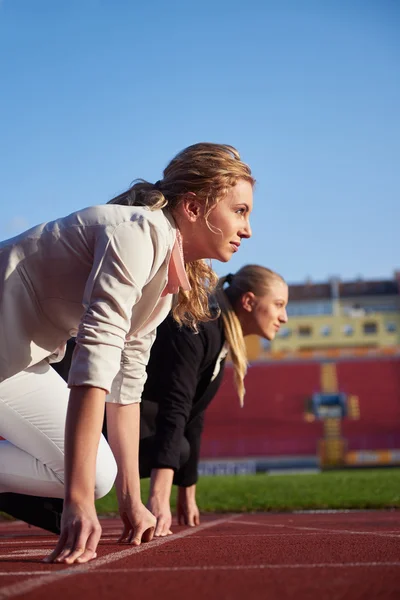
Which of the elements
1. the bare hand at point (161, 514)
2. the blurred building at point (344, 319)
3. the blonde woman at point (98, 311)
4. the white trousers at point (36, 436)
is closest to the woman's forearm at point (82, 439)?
the blonde woman at point (98, 311)

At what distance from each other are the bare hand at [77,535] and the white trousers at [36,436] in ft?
3.07

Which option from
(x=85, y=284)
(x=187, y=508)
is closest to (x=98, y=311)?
(x=85, y=284)

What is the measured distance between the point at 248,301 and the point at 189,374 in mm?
743

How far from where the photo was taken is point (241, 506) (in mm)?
7062

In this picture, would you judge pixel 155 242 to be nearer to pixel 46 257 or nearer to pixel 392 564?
pixel 46 257

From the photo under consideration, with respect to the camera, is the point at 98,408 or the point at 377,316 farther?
the point at 377,316

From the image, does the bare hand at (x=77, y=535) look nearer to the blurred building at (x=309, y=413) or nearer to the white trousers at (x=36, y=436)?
the white trousers at (x=36, y=436)

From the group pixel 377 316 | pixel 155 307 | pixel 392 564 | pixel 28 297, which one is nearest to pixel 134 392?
pixel 155 307

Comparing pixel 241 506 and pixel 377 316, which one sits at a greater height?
pixel 377 316

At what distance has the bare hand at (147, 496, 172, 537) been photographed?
3.45m

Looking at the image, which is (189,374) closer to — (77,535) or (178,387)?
(178,387)

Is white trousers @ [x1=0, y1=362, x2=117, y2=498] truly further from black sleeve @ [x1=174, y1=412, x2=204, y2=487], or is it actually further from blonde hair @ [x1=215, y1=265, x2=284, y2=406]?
blonde hair @ [x1=215, y1=265, x2=284, y2=406]

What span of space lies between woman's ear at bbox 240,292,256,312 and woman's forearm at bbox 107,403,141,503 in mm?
1773

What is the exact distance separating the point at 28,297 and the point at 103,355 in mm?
451
